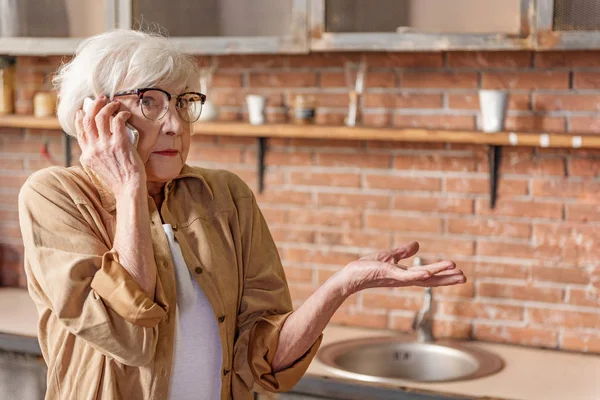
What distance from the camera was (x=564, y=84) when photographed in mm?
2666

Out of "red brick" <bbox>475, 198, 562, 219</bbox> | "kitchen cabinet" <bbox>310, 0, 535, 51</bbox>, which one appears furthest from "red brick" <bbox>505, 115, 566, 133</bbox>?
"kitchen cabinet" <bbox>310, 0, 535, 51</bbox>

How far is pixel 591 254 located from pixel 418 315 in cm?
60

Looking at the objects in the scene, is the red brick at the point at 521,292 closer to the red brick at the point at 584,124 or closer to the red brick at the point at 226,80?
the red brick at the point at 584,124

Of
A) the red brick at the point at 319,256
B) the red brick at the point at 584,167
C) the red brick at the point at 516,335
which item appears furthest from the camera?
the red brick at the point at 319,256

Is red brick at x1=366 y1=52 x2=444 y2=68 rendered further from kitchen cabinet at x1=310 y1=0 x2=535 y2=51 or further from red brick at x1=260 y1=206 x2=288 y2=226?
red brick at x1=260 y1=206 x2=288 y2=226

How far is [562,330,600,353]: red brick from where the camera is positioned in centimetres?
271

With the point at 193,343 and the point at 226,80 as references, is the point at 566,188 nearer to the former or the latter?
the point at 226,80

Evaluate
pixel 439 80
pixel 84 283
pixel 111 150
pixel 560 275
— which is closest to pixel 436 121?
pixel 439 80

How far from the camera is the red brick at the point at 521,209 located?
8.89ft

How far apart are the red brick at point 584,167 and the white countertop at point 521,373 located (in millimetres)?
587

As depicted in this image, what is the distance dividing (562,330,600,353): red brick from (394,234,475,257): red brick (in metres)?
0.41

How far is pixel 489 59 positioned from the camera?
2.73 metres

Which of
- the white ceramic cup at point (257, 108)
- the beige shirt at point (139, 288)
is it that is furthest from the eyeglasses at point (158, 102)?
the white ceramic cup at point (257, 108)

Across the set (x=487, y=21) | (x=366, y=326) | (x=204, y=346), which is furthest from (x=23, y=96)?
(x=204, y=346)
